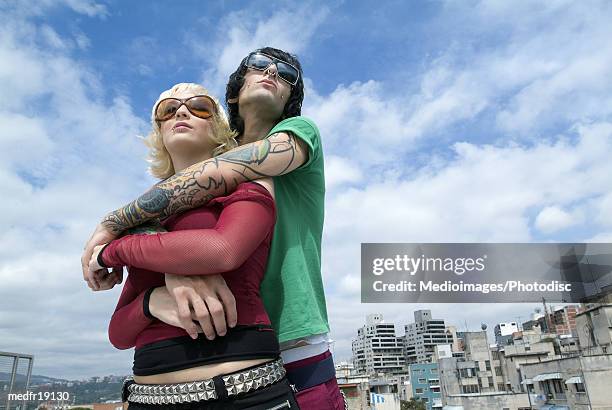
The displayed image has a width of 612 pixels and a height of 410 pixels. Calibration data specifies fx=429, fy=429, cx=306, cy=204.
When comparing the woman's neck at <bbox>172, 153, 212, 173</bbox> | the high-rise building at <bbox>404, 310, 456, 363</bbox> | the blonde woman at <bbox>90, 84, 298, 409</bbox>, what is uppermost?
the high-rise building at <bbox>404, 310, 456, 363</bbox>

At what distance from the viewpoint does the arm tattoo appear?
A: 58.1 inches

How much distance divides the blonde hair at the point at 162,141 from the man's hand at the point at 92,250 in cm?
46

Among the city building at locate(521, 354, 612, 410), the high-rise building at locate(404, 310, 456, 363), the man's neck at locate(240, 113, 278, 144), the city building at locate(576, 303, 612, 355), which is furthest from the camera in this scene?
the high-rise building at locate(404, 310, 456, 363)

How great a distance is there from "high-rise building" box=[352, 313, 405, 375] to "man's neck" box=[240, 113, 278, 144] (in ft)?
379

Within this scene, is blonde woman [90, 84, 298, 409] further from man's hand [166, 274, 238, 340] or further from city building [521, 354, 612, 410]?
city building [521, 354, 612, 410]

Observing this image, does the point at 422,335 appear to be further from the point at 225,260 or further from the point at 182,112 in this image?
the point at 225,260

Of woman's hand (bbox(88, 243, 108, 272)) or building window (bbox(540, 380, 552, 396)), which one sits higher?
woman's hand (bbox(88, 243, 108, 272))

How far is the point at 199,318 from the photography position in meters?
1.24

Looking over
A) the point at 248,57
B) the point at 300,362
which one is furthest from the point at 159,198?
the point at 248,57

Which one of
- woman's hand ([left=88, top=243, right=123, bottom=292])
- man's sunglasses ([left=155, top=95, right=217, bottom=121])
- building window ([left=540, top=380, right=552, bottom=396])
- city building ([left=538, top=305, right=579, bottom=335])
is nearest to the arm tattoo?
woman's hand ([left=88, top=243, right=123, bottom=292])

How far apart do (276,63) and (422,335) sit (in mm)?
120230

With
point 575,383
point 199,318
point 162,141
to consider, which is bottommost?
point 575,383

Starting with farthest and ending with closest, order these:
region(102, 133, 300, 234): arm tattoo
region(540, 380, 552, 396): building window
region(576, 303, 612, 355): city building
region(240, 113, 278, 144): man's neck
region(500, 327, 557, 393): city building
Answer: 1. region(500, 327, 557, 393): city building
2. region(540, 380, 552, 396): building window
3. region(576, 303, 612, 355): city building
4. region(240, 113, 278, 144): man's neck
5. region(102, 133, 300, 234): arm tattoo

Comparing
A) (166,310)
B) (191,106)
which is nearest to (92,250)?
(166,310)
